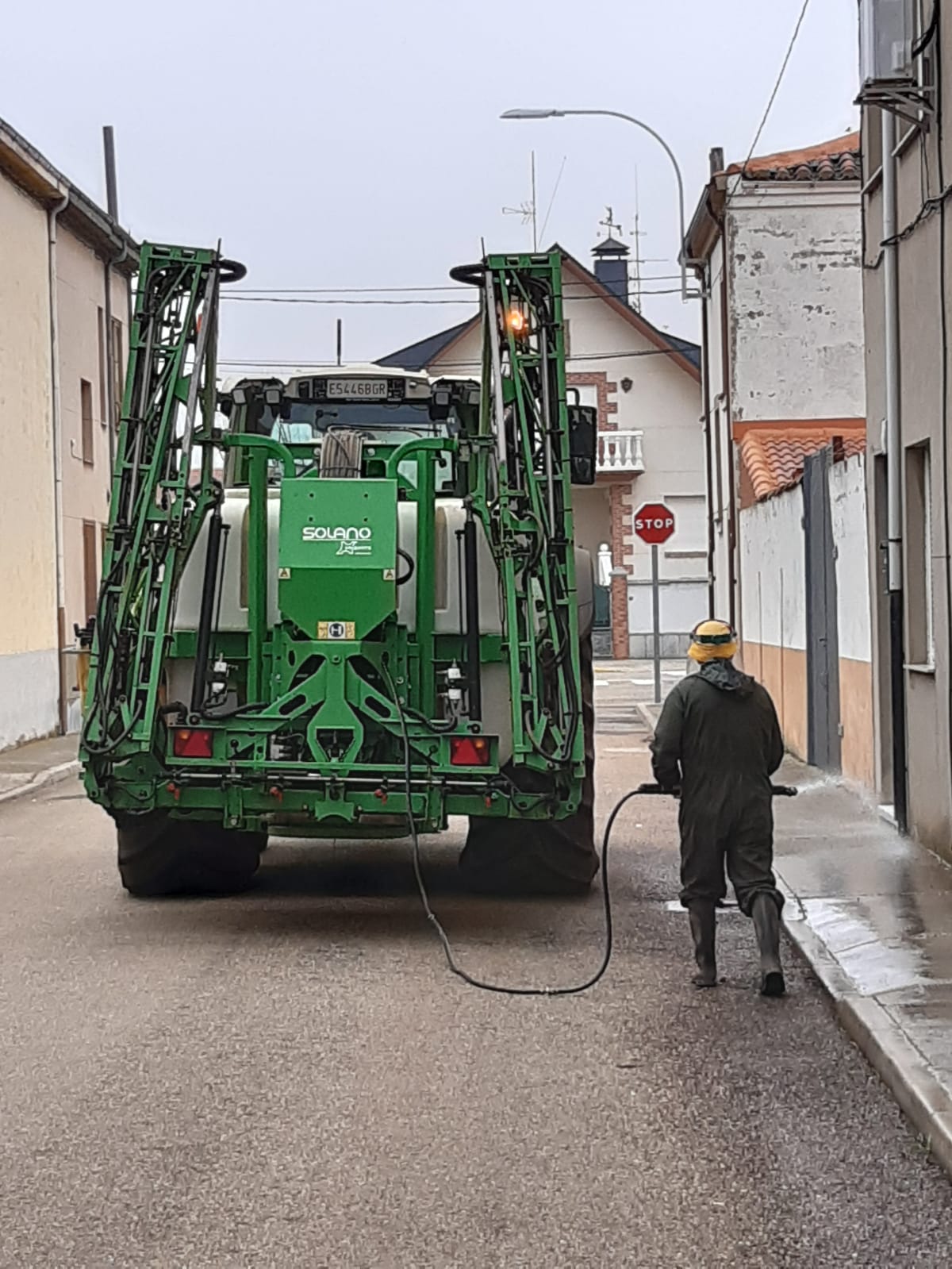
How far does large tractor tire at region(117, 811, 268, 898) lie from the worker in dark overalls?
3.12m

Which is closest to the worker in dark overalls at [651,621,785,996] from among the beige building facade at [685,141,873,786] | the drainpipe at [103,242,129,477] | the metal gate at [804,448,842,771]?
the metal gate at [804,448,842,771]

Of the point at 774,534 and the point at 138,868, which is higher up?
the point at 774,534

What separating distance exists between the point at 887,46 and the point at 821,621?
6774 mm

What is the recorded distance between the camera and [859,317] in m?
27.5

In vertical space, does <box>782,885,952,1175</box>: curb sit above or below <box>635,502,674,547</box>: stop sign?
below

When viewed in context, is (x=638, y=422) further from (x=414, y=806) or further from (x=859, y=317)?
(x=414, y=806)

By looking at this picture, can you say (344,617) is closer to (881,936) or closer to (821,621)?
Result: (881,936)

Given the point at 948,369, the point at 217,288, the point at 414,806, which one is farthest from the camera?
the point at 948,369

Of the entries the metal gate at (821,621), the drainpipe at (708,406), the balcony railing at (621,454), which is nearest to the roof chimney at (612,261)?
the balcony railing at (621,454)

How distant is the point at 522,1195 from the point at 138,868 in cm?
596

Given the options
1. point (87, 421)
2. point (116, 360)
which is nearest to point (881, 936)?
point (87, 421)

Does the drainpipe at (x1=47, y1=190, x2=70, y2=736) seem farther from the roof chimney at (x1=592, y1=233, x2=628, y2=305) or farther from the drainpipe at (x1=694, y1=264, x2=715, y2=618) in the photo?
the roof chimney at (x1=592, y1=233, x2=628, y2=305)

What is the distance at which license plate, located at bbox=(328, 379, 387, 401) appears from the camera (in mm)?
12312

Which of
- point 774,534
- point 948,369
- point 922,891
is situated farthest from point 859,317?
point 922,891
